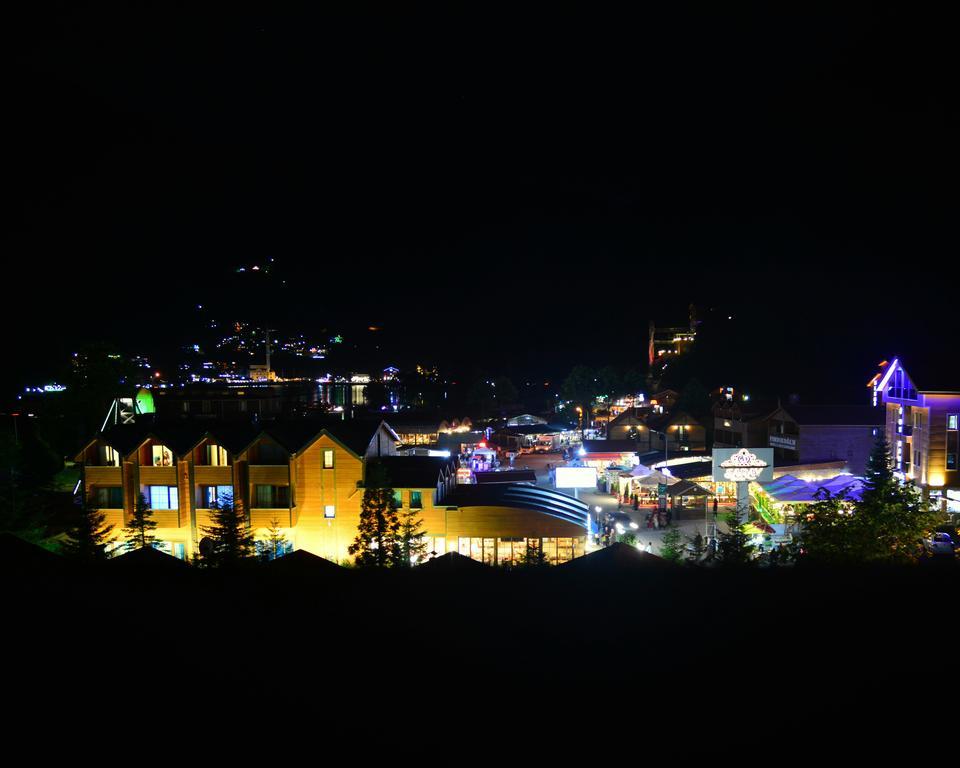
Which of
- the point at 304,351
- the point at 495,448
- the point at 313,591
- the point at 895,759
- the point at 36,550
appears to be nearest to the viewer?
the point at 895,759

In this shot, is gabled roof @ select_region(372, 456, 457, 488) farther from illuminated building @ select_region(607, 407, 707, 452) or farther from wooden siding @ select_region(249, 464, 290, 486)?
illuminated building @ select_region(607, 407, 707, 452)

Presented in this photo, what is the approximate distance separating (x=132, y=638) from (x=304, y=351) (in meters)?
134

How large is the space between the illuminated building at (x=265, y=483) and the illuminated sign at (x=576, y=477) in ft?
Answer: 17.0

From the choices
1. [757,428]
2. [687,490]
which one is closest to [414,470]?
[687,490]

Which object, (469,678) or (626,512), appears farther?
(626,512)

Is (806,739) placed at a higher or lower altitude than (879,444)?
higher

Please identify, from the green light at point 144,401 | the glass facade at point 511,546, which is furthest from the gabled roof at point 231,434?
the green light at point 144,401

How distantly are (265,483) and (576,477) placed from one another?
9.08 meters

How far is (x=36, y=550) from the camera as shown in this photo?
3064 millimetres

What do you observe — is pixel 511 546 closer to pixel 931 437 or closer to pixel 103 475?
pixel 103 475

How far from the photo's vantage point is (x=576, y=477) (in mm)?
17047

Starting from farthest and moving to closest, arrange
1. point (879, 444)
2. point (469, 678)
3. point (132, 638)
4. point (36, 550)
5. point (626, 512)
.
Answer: point (626, 512), point (879, 444), point (36, 550), point (132, 638), point (469, 678)

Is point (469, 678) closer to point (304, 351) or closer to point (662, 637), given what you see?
point (662, 637)

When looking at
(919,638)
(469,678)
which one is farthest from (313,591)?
(919,638)
